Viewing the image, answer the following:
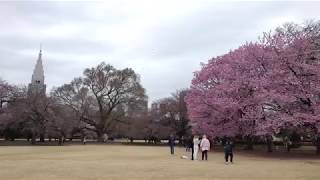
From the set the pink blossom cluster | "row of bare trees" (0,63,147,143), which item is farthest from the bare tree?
the pink blossom cluster

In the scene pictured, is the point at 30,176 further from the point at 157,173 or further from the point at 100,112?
the point at 100,112

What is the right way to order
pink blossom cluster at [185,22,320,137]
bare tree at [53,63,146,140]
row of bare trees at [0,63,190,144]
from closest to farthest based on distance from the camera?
pink blossom cluster at [185,22,320,137] → row of bare trees at [0,63,190,144] → bare tree at [53,63,146,140]

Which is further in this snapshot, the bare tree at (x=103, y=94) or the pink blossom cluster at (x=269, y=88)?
the bare tree at (x=103, y=94)

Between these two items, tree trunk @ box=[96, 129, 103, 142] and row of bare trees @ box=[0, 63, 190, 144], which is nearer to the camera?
row of bare trees @ box=[0, 63, 190, 144]

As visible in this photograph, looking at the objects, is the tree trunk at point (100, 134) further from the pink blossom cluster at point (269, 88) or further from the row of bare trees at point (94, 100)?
the pink blossom cluster at point (269, 88)

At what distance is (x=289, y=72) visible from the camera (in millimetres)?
39906

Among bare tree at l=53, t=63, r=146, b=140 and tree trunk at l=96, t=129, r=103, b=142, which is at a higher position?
bare tree at l=53, t=63, r=146, b=140

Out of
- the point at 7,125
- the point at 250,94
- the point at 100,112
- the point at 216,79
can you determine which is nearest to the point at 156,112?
the point at 100,112

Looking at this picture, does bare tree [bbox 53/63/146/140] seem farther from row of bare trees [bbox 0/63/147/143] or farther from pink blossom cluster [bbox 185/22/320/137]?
pink blossom cluster [bbox 185/22/320/137]

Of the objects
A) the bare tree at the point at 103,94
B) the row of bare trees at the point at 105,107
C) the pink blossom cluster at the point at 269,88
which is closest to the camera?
the pink blossom cluster at the point at 269,88

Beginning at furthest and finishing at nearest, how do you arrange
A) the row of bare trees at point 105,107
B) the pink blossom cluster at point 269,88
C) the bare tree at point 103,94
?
the bare tree at point 103,94
the row of bare trees at point 105,107
the pink blossom cluster at point 269,88

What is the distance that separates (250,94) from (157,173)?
80.1 ft

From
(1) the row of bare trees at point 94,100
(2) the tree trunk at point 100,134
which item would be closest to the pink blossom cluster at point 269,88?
(1) the row of bare trees at point 94,100

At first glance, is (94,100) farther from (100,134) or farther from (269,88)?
(269,88)
